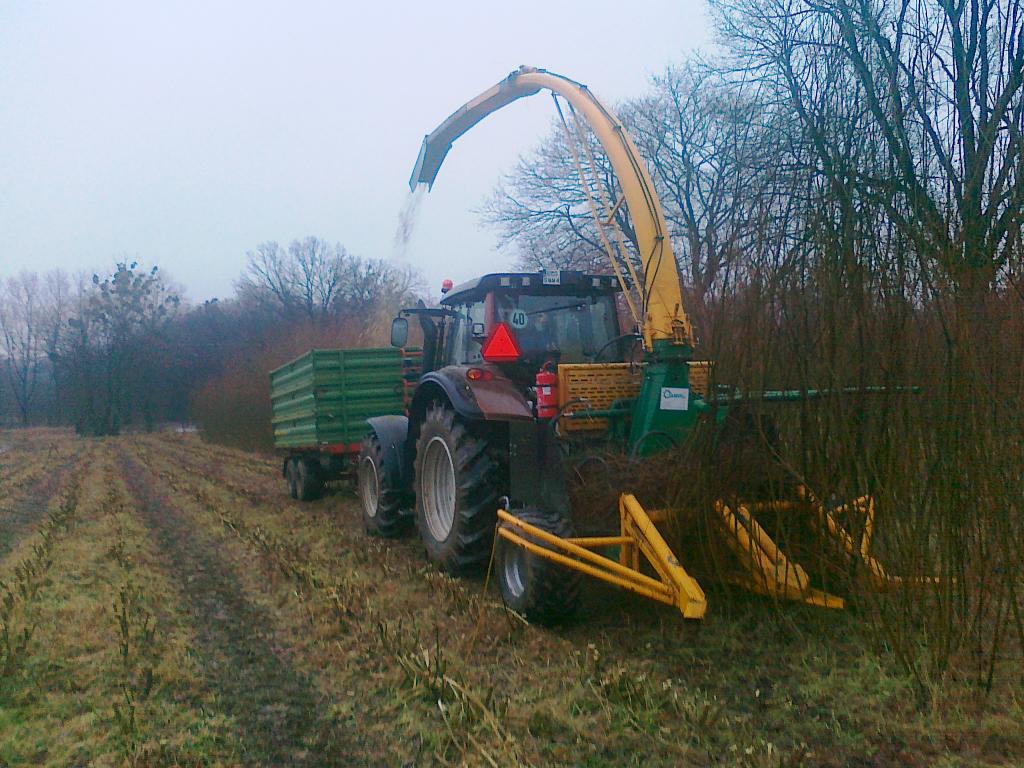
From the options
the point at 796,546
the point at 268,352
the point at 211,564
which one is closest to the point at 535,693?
the point at 796,546

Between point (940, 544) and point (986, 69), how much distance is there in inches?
90.0

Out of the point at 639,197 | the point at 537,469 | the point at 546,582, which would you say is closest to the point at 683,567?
the point at 546,582

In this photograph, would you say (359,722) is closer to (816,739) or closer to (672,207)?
(816,739)

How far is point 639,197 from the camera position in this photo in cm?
564

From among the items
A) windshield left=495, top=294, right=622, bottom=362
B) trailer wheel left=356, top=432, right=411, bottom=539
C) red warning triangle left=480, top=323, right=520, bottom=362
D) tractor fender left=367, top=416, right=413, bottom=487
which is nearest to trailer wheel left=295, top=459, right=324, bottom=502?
trailer wheel left=356, top=432, right=411, bottom=539

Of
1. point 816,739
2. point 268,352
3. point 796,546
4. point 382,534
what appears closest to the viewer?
point 816,739

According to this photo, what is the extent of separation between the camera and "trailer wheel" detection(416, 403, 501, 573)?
213 inches

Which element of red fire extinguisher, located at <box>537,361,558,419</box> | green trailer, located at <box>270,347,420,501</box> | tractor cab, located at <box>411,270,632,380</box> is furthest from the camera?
green trailer, located at <box>270,347,420,501</box>

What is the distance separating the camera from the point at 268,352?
27.3 m

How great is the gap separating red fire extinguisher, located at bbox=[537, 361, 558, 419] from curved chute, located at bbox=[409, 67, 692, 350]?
0.63m

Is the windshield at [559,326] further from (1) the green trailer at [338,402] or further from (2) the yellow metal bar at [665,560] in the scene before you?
(1) the green trailer at [338,402]

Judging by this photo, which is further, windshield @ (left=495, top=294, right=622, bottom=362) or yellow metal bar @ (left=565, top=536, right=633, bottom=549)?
windshield @ (left=495, top=294, right=622, bottom=362)

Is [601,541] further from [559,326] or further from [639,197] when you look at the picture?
[639,197]

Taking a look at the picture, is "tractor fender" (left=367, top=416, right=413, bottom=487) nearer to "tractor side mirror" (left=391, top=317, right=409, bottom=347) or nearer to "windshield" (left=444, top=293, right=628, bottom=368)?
"tractor side mirror" (left=391, top=317, right=409, bottom=347)
